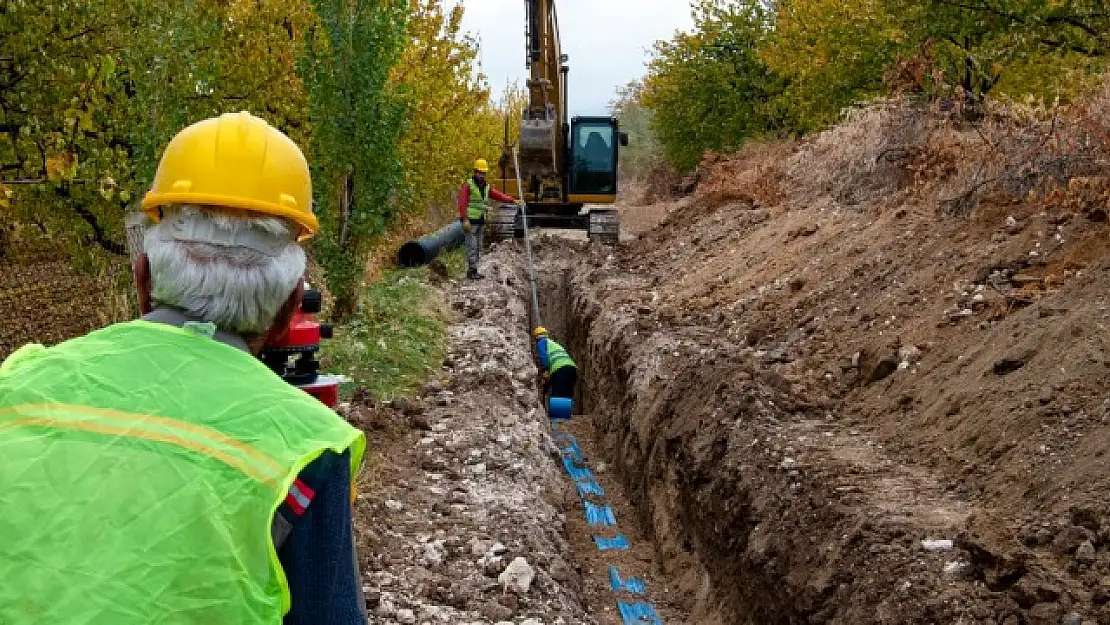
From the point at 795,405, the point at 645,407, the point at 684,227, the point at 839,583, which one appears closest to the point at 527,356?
the point at 645,407

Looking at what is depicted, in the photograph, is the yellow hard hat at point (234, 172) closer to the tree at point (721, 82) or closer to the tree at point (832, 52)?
the tree at point (832, 52)

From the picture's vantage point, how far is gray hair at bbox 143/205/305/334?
1.73 m

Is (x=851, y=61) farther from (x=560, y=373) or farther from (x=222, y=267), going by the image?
(x=222, y=267)

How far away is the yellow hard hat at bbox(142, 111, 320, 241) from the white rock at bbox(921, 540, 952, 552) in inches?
172

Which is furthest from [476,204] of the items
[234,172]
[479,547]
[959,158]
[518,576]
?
[234,172]

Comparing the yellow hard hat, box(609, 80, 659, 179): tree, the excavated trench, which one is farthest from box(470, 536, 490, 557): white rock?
box(609, 80, 659, 179): tree

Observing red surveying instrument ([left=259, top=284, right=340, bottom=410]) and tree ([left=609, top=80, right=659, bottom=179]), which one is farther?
tree ([left=609, top=80, right=659, bottom=179])

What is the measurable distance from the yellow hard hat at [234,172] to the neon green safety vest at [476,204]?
15104mm

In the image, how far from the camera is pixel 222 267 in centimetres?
174

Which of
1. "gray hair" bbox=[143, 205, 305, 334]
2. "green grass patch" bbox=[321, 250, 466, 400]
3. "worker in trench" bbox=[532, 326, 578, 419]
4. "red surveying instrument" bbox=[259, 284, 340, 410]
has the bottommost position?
"green grass patch" bbox=[321, 250, 466, 400]

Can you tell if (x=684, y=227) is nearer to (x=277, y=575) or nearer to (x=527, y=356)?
(x=527, y=356)

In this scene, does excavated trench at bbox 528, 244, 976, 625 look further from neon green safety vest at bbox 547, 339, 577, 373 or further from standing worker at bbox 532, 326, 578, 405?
neon green safety vest at bbox 547, 339, 577, 373

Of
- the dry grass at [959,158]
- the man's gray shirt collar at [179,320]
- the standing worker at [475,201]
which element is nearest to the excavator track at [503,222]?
the standing worker at [475,201]

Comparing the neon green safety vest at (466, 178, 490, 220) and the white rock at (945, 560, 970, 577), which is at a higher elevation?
the neon green safety vest at (466, 178, 490, 220)
